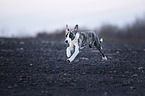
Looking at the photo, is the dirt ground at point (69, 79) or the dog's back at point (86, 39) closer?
the dirt ground at point (69, 79)

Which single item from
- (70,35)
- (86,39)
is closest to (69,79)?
(70,35)

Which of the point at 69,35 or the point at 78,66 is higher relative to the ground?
the point at 69,35

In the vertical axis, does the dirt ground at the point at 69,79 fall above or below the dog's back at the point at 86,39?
below

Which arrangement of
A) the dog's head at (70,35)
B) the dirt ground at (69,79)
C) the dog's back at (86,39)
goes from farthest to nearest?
the dog's back at (86,39) < the dog's head at (70,35) < the dirt ground at (69,79)

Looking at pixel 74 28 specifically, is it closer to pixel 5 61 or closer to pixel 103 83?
pixel 103 83

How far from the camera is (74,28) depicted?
694 cm

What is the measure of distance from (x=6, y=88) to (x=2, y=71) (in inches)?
68.1

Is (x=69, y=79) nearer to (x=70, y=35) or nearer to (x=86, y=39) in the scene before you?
(x=70, y=35)

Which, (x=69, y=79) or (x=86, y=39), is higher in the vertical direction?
(x=86, y=39)

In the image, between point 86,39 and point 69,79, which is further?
point 86,39

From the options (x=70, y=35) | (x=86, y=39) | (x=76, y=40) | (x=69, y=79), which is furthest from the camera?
(x=86, y=39)

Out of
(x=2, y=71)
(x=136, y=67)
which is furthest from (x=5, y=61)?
(x=136, y=67)

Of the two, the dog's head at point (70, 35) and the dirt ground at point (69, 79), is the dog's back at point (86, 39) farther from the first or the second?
the dirt ground at point (69, 79)

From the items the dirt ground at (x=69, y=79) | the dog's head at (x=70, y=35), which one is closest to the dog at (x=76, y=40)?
the dog's head at (x=70, y=35)
